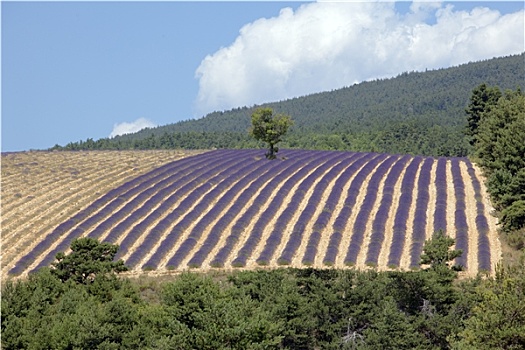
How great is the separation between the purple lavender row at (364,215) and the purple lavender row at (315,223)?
2.27 m

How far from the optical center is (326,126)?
177875 mm

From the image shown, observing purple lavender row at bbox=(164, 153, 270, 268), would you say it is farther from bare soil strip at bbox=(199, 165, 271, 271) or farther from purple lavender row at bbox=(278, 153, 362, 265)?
purple lavender row at bbox=(278, 153, 362, 265)

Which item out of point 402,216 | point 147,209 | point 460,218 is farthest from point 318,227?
point 147,209

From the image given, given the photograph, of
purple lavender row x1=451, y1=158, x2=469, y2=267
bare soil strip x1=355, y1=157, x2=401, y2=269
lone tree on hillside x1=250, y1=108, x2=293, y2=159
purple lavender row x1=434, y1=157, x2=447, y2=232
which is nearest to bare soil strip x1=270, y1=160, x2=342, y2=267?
bare soil strip x1=355, y1=157, x2=401, y2=269

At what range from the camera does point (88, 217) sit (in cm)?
5678

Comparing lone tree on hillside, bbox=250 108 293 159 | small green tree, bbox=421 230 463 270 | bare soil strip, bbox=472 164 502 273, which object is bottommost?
bare soil strip, bbox=472 164 502 273

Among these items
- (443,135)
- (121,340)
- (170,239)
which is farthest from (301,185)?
(443,135)

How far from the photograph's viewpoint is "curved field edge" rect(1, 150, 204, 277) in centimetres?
5350

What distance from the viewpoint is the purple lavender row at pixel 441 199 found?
53.8m

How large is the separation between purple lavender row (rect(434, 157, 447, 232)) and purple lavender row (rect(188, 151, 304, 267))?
14816mm

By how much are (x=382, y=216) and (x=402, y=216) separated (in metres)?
1.47

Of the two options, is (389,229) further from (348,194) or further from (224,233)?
(224,233)

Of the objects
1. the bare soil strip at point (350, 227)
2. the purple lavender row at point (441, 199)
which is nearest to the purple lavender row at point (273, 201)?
the bare soil strip at point (350, 227)

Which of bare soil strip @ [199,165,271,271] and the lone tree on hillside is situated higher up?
the lone tree on hillside
